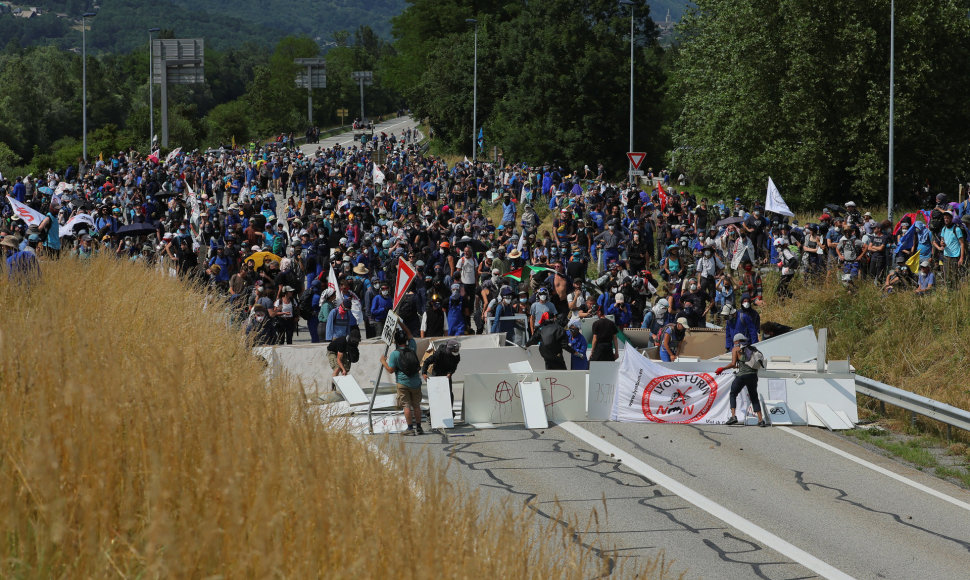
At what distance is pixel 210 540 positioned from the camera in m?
5.00

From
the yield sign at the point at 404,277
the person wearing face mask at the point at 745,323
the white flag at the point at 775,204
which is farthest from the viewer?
the white flag at the point at 775,204

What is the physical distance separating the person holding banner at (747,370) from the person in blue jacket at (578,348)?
330 cm

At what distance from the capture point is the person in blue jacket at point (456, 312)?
73.2ft

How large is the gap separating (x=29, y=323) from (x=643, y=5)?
6237cm

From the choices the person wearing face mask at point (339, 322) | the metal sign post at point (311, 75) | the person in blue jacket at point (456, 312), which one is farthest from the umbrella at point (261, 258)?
the metal sign post at point (311, 75)

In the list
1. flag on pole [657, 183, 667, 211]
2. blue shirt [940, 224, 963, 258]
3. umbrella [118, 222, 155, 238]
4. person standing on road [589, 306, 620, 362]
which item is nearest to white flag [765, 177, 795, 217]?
blue shirt [940, 224, 963, 258]

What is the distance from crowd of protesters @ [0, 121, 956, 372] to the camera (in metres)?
20.6

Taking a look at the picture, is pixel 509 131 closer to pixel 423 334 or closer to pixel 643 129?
pixel 643 129

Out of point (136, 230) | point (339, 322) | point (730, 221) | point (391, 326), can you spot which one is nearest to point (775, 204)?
point (730, 221)

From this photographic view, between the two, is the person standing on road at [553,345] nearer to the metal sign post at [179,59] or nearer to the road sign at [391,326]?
the road sign at [391,326]

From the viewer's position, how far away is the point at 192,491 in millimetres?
5520

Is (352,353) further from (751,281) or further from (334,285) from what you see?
(751,281)

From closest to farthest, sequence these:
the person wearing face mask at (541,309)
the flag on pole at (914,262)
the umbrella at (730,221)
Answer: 1. the person wearing face mask at (541,309)
2. the flag on pole at (914,262)
3. the umbrella at (730,221)

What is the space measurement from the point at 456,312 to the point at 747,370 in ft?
25.1
